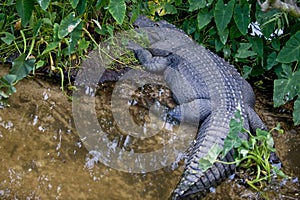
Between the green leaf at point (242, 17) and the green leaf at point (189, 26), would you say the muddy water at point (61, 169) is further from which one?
the green leaf at point (189, 26)

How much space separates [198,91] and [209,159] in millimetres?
1138

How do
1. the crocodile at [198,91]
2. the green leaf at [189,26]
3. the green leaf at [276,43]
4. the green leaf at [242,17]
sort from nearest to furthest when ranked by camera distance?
the crocodile at [198,91]
the green leaf at [242,17]
the green leaf at [276,43]
the green leaf at [189,26]

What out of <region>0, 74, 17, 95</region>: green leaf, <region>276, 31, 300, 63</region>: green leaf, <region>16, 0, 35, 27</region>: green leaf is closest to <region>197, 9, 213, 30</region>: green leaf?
<region>276, 31, 300, 63</region>: green leaf

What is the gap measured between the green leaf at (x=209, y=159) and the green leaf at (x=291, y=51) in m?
1.13

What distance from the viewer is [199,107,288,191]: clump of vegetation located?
3.11 meters

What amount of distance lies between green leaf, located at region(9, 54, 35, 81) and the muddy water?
0.28m

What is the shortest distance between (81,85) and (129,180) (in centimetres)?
118

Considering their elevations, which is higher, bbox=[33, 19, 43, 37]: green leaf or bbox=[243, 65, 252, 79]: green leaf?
bbox=[33, 19, 43, 37]: green leaf

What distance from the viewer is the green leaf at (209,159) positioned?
309 cm

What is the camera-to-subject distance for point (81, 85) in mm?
4059

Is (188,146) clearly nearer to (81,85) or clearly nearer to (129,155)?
(129,155)

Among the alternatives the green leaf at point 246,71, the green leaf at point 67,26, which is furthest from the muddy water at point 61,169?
the green leaf at point 246,71

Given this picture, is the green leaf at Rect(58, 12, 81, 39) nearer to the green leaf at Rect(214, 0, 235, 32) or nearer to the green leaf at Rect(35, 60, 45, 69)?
the green leaf at Rect(35, 60, 45, 69)

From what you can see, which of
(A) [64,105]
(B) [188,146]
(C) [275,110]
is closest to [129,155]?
(B) [188,146]
